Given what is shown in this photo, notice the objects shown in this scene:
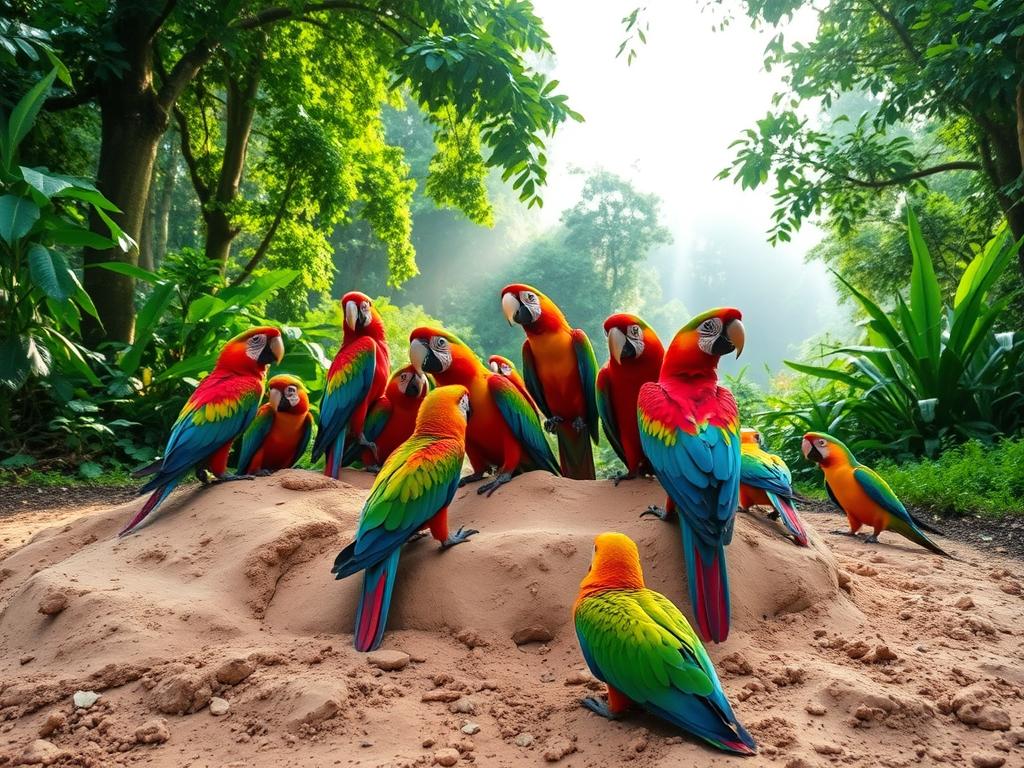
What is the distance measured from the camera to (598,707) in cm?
154

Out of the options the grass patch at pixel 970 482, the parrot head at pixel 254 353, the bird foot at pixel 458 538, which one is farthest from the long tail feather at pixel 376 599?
the grass patch at pixel 970 482

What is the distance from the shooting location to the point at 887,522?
10.7 ft

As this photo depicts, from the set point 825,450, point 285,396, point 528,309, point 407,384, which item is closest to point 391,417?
point 407,384

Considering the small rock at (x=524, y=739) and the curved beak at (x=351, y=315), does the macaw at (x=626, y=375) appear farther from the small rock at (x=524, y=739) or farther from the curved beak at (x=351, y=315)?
the curved beak at (x=351, y=315)

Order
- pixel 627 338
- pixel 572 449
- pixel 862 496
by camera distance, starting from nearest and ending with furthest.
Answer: pixel 627 338, pixel 572 449, pixel 862 496

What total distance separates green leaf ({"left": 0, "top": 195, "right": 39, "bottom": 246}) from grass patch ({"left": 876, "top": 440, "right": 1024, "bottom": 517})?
20.3 feet

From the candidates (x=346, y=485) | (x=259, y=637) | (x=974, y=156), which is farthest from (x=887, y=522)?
(x=974, y=156)

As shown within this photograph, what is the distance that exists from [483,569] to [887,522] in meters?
2.24

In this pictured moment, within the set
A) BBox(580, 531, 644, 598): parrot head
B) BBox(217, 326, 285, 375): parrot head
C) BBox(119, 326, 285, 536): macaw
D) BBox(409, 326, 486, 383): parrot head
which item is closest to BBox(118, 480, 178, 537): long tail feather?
BBox(119, 326, 285, 536): macaw

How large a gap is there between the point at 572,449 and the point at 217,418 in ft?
4.82

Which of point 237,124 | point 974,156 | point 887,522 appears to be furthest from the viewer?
point 237,124

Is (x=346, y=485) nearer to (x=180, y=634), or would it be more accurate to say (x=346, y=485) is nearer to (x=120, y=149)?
(x=180, y=634)

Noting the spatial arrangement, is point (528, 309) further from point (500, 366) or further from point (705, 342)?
point (705, 342)

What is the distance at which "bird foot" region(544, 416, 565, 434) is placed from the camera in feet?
9.00
